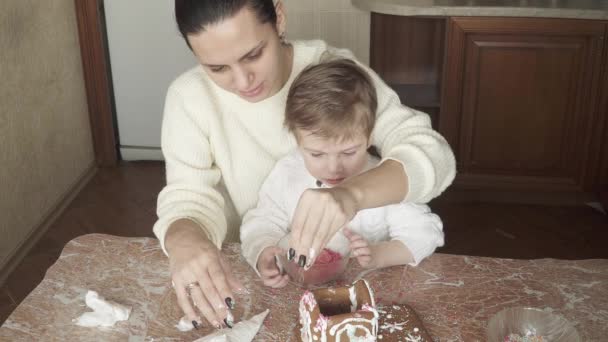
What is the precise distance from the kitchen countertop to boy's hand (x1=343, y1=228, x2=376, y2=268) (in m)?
1.80

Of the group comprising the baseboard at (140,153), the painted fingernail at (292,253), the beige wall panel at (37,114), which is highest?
the painted fingernail at (292,253)

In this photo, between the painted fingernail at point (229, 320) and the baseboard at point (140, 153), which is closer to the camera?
the painted fingernail at point (229, 320)

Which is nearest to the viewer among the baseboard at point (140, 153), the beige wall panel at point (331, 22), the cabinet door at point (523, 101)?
the cabinet door at point (523, 101)

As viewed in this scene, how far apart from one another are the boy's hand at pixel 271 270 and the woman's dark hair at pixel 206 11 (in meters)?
0.45

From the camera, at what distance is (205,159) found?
58.6 inches

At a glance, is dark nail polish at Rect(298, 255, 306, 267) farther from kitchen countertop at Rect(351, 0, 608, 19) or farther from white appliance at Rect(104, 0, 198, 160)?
white appliance at Rect(104, 0, 198, 160)

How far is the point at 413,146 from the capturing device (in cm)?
131

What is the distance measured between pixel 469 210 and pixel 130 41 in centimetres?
192

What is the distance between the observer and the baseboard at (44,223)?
2.66 meters

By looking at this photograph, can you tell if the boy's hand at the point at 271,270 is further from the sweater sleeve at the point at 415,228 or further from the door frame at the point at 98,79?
the door frame at the point at 98,79

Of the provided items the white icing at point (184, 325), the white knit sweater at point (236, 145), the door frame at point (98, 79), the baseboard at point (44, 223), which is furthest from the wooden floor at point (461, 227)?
the white icing at point (184, 325)

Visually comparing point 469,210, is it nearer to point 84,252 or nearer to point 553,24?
point 553,24

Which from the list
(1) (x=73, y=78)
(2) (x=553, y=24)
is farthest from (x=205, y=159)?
(1) (x=73, y=78)

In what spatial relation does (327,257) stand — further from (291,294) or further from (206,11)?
(206,11)
